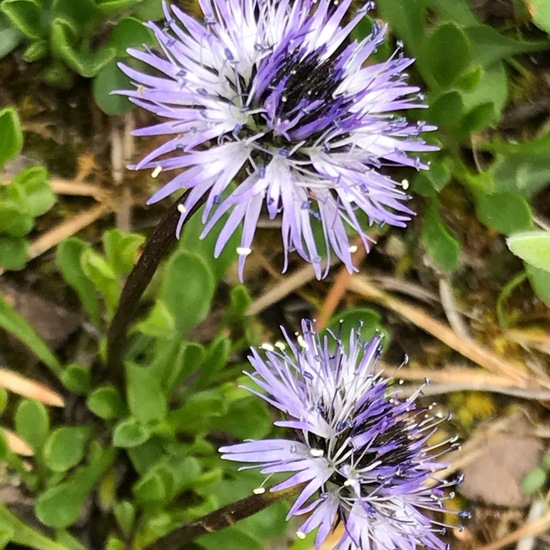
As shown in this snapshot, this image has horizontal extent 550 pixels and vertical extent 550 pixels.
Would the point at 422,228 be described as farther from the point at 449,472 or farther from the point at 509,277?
the point at 449,472

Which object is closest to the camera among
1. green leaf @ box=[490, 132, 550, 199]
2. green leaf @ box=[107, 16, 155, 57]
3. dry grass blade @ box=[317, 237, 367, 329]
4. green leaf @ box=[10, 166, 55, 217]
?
green leaf @ box=[10, 166, 55, 217]

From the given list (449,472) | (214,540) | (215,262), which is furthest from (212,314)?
(449,472)

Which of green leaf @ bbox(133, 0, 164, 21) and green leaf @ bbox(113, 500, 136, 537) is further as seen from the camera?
green leaf @ bbox(133, 0, 164, 21)

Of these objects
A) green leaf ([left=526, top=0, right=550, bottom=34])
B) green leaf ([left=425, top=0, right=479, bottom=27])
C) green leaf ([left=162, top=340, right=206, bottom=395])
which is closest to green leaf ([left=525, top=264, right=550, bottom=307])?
green leaf ([left=526, top=0, right=550, bottom=34])

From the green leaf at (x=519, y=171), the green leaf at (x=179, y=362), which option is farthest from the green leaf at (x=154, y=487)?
the green leaf at (x=519, y=171)

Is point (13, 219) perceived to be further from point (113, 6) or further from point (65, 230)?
point (113, 6)

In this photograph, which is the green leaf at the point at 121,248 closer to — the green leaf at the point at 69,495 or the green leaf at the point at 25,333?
the green leaf at the point at 25,333

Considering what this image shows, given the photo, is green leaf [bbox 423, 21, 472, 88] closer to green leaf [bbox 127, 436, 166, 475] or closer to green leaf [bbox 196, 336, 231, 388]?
green leaf [bbox 196, 336, 231, 388]
